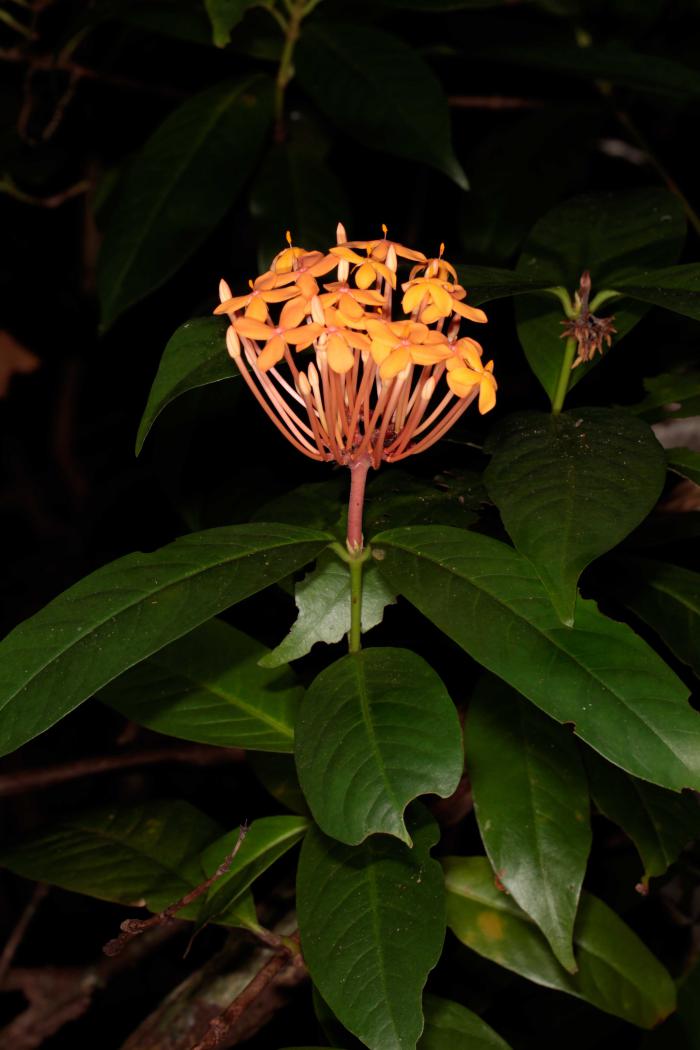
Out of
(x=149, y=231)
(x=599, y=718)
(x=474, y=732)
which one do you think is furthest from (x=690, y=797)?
(x=149, y=231)

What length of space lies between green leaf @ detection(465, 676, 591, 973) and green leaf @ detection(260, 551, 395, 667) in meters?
0.18

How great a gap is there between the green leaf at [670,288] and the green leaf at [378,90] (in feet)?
1.10

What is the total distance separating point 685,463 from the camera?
950 millimetres

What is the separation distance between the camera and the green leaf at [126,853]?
1.06m

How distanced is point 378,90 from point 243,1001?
1.06 meters

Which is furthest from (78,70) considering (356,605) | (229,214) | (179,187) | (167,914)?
(167,914)

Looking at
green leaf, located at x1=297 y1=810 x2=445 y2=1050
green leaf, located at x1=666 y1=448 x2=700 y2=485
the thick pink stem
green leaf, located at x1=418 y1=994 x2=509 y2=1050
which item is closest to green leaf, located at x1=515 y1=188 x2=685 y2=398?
green leaf, located at x1=666 y1=448 x2=700 y2=485

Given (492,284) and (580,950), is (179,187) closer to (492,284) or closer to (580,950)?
(492,284)

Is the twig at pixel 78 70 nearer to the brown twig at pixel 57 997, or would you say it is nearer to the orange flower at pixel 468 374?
the orange flower at pixel 468 374

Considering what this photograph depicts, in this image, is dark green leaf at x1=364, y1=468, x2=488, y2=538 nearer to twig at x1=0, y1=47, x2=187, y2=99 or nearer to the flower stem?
the flower stem

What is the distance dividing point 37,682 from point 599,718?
0.41m

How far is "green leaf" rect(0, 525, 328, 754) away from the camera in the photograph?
2.38ft

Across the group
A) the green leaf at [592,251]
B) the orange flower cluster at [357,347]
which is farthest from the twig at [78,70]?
the orange flower cluster at [357,347]

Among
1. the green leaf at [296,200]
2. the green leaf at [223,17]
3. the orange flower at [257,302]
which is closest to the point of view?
the orange flower at [257,302]
